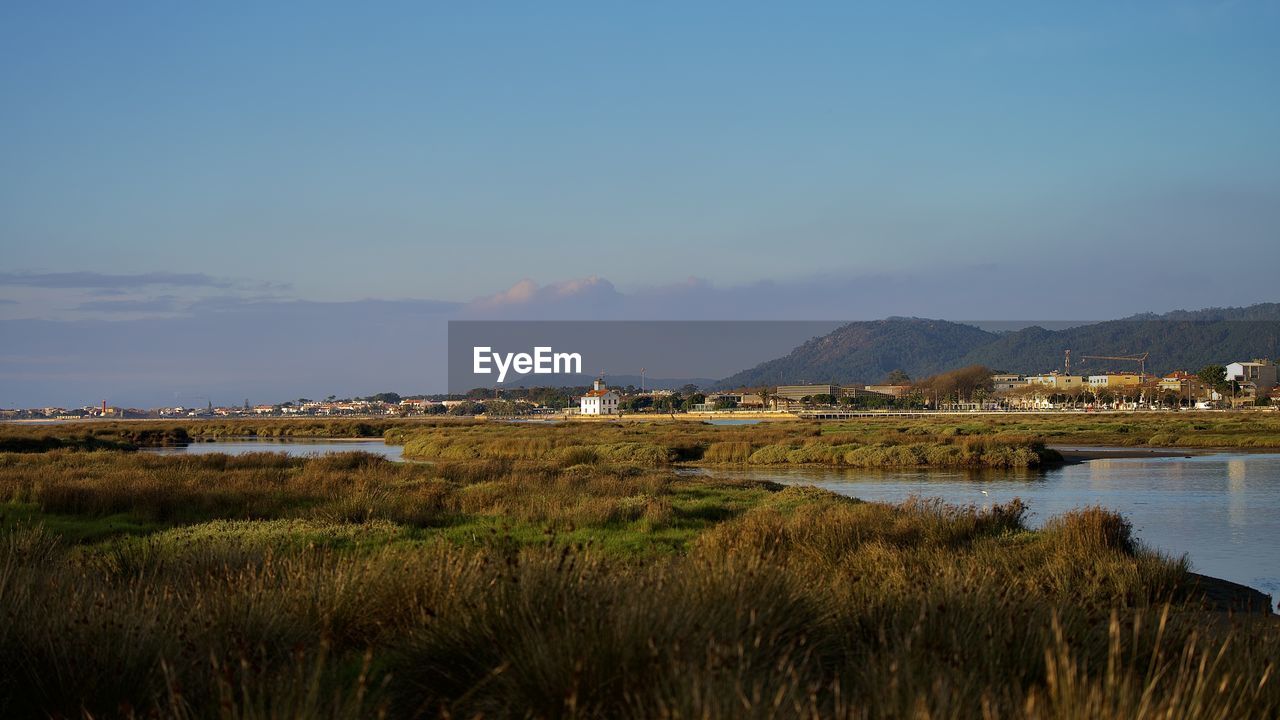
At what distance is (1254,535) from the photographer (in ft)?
56.9

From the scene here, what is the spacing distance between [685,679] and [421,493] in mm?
→ 14075

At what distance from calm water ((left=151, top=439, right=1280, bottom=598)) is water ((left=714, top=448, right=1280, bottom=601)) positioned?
0.02 meters

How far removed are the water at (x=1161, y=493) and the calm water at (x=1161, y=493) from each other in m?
0.02

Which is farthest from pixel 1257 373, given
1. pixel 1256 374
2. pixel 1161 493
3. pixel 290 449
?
pixel 1161 493

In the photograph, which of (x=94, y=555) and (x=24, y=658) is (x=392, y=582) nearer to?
(x=24, y=658)

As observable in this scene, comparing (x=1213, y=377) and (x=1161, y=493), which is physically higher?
(x=1213, y=377)

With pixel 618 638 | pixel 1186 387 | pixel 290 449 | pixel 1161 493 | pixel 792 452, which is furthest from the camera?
pixel 1186 387

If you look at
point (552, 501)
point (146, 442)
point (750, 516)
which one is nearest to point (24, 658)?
point (750, 516)

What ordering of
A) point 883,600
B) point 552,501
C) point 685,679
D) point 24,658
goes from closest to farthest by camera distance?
point 685,679 < point 24,658 < point 883,600 < point 552,501

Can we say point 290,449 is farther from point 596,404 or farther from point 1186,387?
point 1186,387

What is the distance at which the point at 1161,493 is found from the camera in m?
25.5

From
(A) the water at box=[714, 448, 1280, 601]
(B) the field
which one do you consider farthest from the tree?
(B) the field

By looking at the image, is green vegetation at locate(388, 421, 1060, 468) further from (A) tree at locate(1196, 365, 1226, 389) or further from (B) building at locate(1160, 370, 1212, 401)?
(B) building at locate(1160, 370, 1212, 401)

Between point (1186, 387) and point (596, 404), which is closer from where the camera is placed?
point (596, 404)
